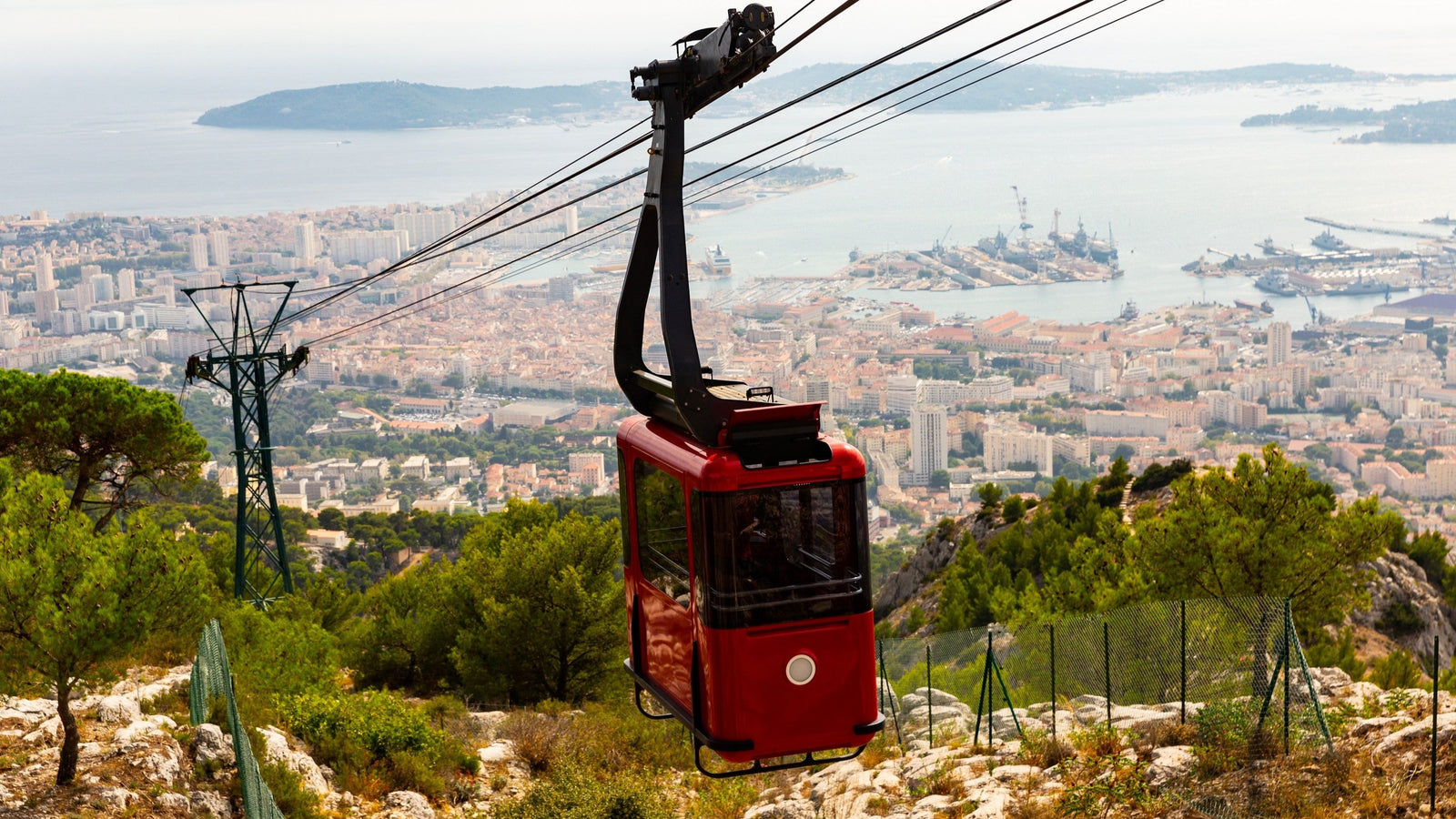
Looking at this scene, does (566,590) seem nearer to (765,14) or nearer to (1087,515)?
(765,14)

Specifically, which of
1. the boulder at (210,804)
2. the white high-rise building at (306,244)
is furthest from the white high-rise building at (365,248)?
the boulder at (210,804)

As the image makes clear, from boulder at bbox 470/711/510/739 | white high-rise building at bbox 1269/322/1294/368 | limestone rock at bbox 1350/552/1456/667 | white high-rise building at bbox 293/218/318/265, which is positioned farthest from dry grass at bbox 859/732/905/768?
white high-rise building at bbox 293/218/318/265

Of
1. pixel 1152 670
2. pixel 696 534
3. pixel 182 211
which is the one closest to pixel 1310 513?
pixel 1152 670

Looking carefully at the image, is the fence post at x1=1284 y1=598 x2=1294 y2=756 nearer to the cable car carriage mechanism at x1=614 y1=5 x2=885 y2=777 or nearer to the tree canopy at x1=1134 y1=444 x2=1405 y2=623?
the cable car carriage mechanism at x1=614 y1=5 x2=885 y2=777

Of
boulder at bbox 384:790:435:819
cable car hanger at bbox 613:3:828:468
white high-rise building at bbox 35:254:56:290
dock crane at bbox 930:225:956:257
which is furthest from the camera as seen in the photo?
dock crane at bbox 930:225:956:257

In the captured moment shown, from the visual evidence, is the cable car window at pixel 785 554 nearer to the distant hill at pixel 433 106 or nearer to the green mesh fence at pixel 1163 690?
the green mesh fence at pixel 1163 690

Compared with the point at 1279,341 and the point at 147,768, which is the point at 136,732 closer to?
the point at 147,768

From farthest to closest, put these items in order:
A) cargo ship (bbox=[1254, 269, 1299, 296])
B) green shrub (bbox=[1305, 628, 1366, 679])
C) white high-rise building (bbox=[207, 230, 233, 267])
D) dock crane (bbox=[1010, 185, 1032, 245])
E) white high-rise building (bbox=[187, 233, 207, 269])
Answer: dock crane (bbox=[1010, 185, 1032, 245]) → white high-rise building (bbox=[207, 230, 233, 267]) → white high-rise building (bbox=[187, 233, 207, 269]) → cargo ship (bbox=[1254, 269, 1299, 296]) → green shrub (bbox=[1305, 628, 1366, 679])
